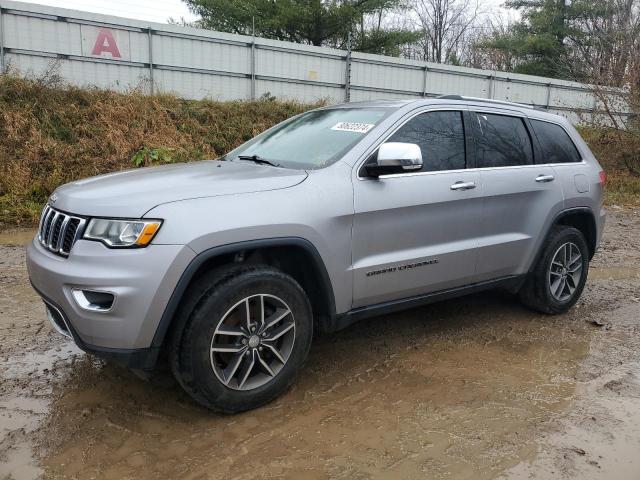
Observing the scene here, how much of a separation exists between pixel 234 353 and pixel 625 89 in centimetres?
1586

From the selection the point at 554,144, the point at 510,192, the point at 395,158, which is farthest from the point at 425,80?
the point at 395,158

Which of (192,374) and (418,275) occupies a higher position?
(418,275)

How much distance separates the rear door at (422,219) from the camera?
339 cm

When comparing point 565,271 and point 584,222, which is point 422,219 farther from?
point 584,222

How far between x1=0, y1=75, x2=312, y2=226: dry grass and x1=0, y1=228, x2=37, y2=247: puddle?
13.7 inches

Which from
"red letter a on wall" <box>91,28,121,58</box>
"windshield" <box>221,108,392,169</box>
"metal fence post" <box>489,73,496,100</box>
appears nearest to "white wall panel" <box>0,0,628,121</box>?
"red letter a on wall" <box>91,28,121,58</box>

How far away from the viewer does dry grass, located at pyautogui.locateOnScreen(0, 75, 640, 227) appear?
9.43 metres

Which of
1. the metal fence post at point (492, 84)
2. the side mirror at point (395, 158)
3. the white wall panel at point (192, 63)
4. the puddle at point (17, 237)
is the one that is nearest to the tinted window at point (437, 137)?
the side mirror at point (395, 158)

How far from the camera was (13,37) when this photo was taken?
11734 millimetres

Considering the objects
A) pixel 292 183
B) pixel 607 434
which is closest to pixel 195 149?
pixel 292 183

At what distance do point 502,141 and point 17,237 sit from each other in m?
A: 6.75

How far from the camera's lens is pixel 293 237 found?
3041 mm

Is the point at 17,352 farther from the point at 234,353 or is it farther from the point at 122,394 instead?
the point at 234,353

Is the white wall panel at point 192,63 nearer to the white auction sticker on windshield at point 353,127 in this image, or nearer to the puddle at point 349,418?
the white auction sticker on windshield at point 353,127
